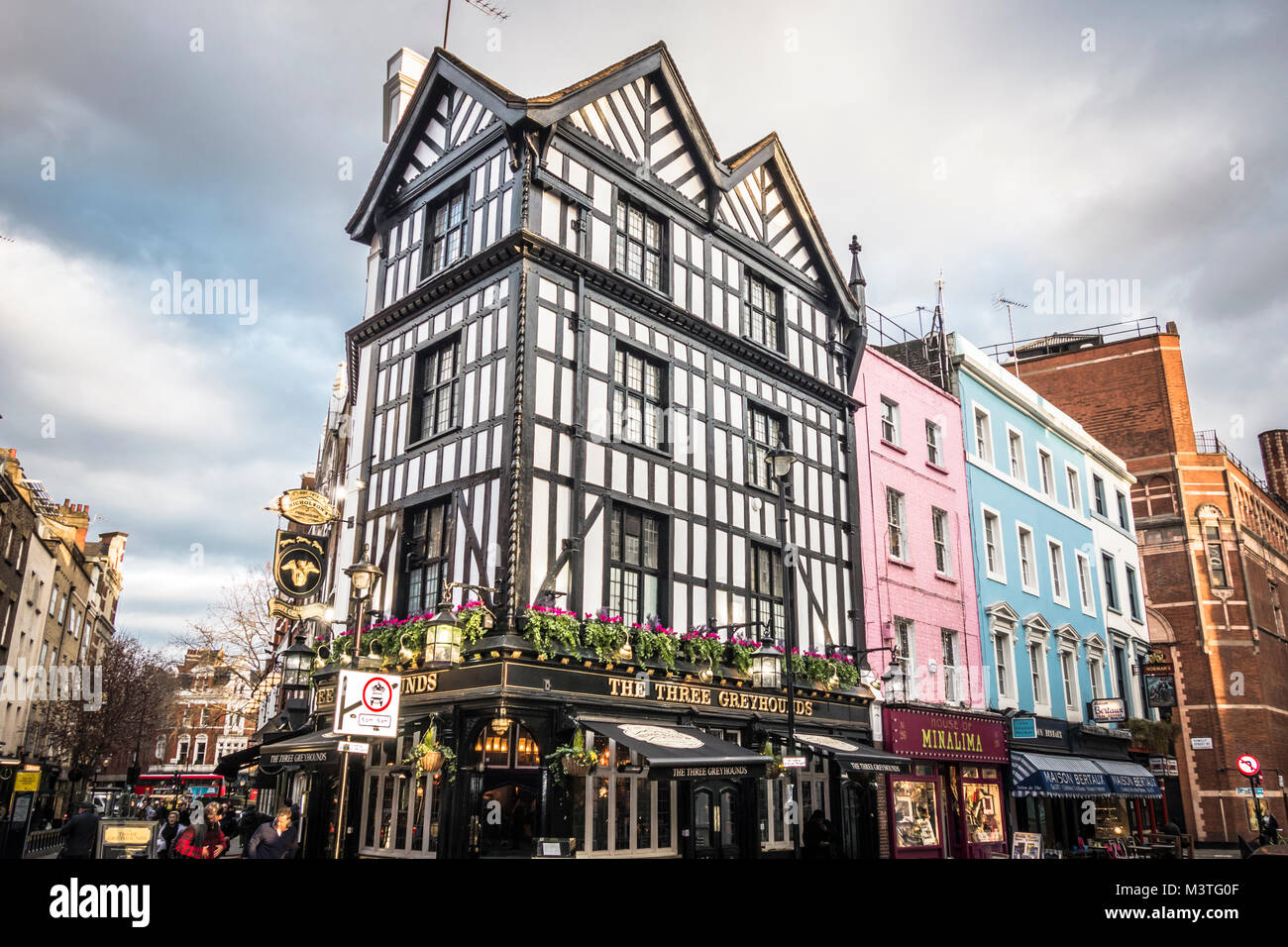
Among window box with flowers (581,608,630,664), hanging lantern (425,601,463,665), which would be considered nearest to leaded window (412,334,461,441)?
hanging lantern (425,601,463,665)

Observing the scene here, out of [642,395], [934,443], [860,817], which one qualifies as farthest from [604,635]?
[934,443]

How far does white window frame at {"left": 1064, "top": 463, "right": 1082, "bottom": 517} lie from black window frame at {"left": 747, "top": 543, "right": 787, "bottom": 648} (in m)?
16.9

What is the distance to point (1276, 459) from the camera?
57.3 m

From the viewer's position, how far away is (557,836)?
44.1 ft

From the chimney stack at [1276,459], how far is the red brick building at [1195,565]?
1249 cm

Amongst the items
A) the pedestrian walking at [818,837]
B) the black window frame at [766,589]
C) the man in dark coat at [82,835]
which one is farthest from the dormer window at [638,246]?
the man in dark coat at [82,835]

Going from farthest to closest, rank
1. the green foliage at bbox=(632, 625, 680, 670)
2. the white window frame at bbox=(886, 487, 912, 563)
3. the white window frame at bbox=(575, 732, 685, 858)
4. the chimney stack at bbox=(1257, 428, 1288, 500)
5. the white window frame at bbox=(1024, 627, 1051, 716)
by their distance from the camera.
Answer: the chimney stack at bbox=(1257, 428, 1288, 500) → the white window frame at bbox=(1024, 627, 1051, 716) → the white window frame at bbox=(886, 487, 912, 563) → the green foliage at bbox=(632, 625, 680, 670) → the white window frame at bbox=(575, 732, 685, 858)

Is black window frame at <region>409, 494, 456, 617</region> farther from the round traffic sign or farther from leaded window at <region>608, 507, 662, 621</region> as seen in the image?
the round traffic sign

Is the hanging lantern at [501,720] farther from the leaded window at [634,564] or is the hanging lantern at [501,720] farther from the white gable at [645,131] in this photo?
the white gable at [645,131]

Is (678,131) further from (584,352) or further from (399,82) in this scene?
(399,82)

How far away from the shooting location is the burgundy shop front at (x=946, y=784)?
2061cm

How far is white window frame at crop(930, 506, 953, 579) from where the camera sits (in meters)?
24.5
